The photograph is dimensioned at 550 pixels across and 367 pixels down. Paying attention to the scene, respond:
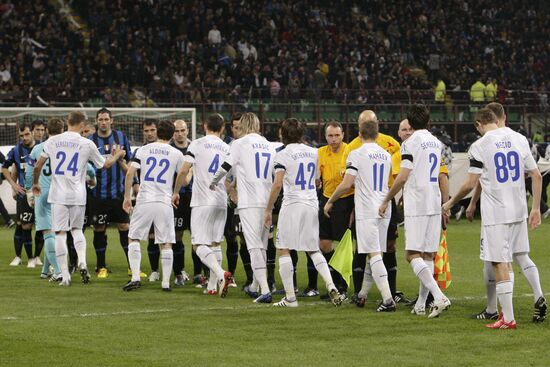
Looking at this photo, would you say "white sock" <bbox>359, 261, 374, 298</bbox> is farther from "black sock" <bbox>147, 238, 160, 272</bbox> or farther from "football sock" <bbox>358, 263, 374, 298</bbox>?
"black sock" <bbox>147, 238, 160, 272</bbox>

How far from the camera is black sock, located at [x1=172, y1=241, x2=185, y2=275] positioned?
1450 cm

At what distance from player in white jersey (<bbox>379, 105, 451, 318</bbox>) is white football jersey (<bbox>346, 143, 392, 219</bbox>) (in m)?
0.30

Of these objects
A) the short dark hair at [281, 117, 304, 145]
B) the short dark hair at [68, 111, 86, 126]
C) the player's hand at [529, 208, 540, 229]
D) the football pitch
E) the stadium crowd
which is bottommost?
the football pitch

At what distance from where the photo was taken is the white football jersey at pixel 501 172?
10414 millimetres

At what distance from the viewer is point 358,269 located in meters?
12.4

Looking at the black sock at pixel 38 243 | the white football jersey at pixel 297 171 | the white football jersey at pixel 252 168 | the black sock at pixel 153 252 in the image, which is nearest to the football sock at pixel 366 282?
the white football jersey at pixel 297 171

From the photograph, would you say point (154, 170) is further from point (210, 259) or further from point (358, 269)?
point (358, 269)

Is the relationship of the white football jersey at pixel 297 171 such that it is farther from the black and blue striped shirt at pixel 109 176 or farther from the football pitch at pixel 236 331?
the black and blue striped shirt at pixel 109 176

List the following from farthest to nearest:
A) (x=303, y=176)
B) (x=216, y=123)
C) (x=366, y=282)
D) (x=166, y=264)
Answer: (x=166, y=264)
(x=216, y=123)
(x=366, y=282)
(x=303, y=176)

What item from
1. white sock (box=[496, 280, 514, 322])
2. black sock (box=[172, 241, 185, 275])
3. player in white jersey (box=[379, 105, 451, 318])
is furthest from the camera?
black sock (box=[172, 241, 185, 275])

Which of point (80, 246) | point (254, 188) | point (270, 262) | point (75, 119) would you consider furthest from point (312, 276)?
point (75, 119)

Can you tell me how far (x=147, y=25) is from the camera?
40125 millimetres

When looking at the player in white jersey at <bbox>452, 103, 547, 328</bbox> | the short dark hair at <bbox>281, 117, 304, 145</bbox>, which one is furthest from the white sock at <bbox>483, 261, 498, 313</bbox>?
the short dark hair at <bbox>281, 117, 304, 145</bbox>

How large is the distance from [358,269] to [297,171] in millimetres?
1360
